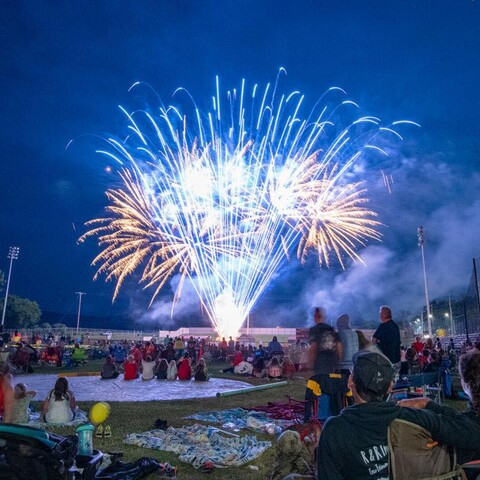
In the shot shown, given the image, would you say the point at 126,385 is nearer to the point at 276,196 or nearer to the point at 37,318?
the point at 276,196

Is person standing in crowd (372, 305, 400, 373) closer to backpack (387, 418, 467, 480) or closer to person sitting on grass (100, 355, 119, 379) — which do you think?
backpack (387, 418, 467, 480)

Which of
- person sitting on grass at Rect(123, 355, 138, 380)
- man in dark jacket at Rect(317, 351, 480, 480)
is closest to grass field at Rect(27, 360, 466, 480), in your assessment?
man in dark jacket at Rect(317, 351, 480, 480)

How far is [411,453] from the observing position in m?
2.75

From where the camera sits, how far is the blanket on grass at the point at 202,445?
25.5ft

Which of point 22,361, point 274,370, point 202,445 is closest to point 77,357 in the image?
point 22,361

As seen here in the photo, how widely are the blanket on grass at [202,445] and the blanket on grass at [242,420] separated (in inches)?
36.8

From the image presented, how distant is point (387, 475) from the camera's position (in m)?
2.83

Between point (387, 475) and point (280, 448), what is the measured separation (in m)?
3.46

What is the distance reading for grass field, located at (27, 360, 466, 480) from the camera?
24.2 feet

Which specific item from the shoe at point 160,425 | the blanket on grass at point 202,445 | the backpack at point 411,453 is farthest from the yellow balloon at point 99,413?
the backpack at point 411,453

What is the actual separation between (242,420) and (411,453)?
8921 mm

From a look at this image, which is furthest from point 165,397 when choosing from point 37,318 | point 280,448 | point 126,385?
point 37,318

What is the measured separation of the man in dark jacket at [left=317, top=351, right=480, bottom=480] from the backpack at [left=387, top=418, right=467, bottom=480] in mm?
53

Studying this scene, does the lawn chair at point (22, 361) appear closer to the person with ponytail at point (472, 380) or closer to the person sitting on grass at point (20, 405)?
the person sitting on grass at point (20, 405)
